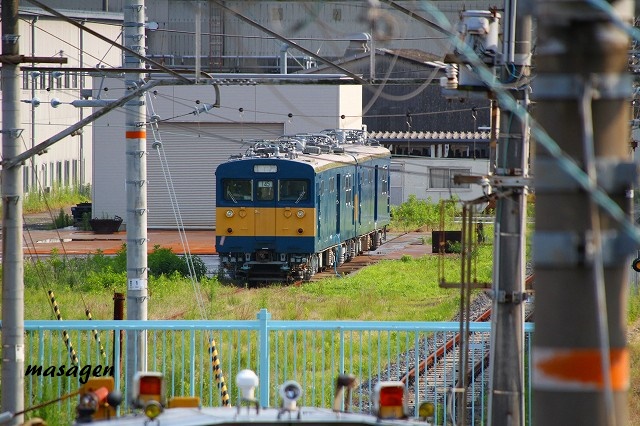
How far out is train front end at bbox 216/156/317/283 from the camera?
26.3 m

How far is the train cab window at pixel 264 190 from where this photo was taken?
26609mm

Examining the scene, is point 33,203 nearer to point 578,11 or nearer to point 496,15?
point 496,15

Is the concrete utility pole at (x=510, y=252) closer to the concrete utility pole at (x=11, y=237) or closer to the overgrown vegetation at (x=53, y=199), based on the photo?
the concrete utility pole at (x=11, y=237)

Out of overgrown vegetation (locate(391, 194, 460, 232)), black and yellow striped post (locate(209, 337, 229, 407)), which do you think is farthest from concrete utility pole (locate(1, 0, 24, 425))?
overgrown vegetation (locate(391, 194, 460, 232))

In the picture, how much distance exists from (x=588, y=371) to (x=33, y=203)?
47794mm

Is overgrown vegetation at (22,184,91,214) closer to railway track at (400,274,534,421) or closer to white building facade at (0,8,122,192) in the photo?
white building facade at (0,8,122,192)

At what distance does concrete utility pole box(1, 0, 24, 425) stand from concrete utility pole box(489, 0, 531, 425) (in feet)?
12.5

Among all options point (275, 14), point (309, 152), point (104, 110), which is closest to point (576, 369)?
point (104, 110)

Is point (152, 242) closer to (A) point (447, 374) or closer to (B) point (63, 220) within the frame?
(B) point (63, 220)

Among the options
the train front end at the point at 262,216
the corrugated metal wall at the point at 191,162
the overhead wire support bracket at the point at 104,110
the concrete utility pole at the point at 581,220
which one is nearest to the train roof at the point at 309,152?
the train front end at the point at 262,216

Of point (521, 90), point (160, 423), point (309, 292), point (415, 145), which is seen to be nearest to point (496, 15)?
point (521, 90)

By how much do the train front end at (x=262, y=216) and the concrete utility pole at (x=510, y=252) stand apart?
→ 59.5 feet

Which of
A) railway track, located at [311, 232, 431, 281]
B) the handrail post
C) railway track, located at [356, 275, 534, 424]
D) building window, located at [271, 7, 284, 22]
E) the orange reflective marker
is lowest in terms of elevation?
railway track, located at [356, 275, 534, 424]

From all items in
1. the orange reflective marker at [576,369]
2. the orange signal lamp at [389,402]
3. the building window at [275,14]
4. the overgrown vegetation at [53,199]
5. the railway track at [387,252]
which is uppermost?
the building window at [275,14]
